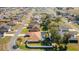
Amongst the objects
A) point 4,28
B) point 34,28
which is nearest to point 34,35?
point 34,28

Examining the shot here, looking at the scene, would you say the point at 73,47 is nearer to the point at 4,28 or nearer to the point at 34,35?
the point at 34,35

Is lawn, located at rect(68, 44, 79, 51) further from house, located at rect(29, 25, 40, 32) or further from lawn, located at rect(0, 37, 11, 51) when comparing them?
lawn, located at rect(0, 37, 11, 51)

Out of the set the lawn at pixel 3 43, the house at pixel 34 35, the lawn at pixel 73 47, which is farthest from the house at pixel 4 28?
the lawn at pixel 73 47

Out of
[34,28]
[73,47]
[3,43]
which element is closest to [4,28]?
[3,43]

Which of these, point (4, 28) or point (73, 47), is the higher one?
point (4, 28)

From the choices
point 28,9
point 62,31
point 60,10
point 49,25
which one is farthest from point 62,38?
point 28,9

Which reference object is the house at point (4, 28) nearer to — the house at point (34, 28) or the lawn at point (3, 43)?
the lawn at point (3, 43)

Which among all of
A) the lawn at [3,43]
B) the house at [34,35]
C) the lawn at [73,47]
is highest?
the house at [34,35]

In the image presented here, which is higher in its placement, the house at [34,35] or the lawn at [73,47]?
the house at [34,35]

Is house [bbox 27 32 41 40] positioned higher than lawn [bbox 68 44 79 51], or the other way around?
house [bbox 27 32 41 40]

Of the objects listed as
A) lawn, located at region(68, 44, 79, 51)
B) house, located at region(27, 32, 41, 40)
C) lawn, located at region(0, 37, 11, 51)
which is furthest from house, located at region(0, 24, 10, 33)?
lawn, located at region(68, 44, 79, 51)

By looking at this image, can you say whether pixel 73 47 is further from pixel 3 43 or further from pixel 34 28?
pixel 3 43
